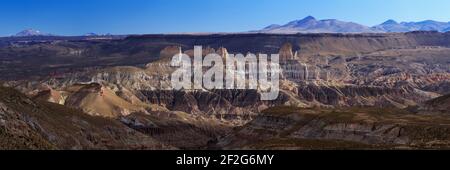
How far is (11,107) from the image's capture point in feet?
338

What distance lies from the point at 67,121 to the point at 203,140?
6289 cm

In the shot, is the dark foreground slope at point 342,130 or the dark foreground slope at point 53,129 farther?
the dark foreground slope at point 342,130

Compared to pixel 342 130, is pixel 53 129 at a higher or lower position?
higher

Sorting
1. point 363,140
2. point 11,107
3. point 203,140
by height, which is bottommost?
point 203,140

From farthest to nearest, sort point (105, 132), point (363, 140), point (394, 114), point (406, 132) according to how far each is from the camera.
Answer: point (394, 114)
point (105, 132)
point (363, 140)
point (406, 132)

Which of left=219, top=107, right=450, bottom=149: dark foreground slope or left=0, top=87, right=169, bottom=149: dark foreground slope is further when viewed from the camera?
left=219, top=107, right=450, bottom=149: dark foreground slope

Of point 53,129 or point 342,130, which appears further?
point 342,130
